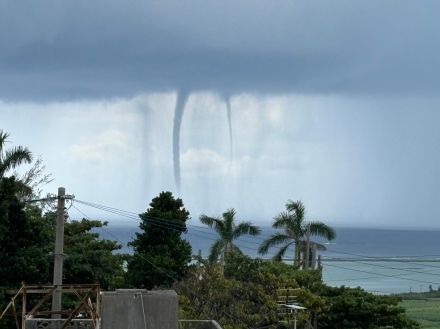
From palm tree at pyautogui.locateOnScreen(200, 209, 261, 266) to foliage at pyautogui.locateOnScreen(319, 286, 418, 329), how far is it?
79.2 ft

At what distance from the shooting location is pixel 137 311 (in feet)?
71.4

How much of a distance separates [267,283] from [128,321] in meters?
24.5

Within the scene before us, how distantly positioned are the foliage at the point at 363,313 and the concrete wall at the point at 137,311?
2718 cm

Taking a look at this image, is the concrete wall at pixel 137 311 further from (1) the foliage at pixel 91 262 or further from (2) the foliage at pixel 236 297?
(1) the foliage at pixel 91 262

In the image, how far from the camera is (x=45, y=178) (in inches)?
2763

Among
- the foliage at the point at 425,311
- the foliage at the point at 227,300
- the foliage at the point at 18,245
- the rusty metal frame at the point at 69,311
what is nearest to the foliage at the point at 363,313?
the foliage at the point at 227,300

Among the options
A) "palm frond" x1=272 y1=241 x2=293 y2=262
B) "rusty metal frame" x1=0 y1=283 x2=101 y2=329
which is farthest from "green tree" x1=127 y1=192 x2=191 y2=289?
"palm frond" x1=272 y1=241 x2=293 y2=262

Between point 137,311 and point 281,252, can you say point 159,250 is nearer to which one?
point 281,252

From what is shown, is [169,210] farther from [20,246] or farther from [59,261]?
[59,261]

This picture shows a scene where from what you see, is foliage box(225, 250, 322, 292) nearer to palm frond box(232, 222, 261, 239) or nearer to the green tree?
the green tree

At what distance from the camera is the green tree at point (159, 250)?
48812mm

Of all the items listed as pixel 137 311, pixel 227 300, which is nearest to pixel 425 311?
pixel 227 300

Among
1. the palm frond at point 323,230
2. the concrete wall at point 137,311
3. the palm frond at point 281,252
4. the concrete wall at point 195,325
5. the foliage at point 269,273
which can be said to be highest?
the palm frond at point 323,230

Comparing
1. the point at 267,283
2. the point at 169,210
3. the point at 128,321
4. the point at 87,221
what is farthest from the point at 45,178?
the point at 128,321
